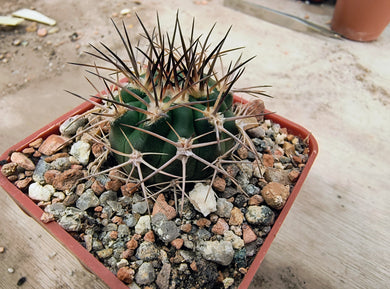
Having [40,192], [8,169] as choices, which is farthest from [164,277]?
[8,169]

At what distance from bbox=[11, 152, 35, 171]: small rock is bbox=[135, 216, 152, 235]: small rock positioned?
0.34m

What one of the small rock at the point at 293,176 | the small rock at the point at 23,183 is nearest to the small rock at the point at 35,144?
the small rock at the point at 23,183

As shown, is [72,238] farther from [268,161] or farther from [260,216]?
[268,161]

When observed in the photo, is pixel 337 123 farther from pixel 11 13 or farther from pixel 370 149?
pixel 11 13

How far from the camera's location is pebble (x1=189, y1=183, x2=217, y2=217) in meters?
0.72

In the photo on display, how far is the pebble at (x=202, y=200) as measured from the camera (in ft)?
2.35

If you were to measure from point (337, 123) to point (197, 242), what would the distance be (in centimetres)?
106

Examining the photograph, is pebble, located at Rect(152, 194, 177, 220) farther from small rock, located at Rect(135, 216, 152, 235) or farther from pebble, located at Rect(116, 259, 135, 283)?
pebble, located at Rect(116, 259, 135, 283)

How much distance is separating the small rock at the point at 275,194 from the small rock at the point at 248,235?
8cm

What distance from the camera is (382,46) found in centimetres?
197

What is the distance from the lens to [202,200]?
72 centimetres

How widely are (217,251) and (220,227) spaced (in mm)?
68

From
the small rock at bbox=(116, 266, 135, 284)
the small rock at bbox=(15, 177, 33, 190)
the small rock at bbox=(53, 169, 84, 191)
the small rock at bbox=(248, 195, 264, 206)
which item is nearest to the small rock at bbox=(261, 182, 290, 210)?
the small rock at bbox=(248, 195, 264, 206)

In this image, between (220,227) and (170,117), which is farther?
(220,227)
